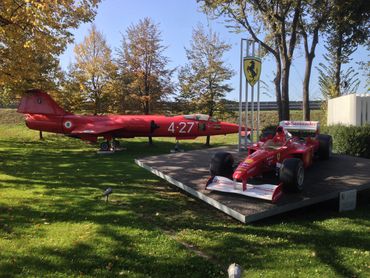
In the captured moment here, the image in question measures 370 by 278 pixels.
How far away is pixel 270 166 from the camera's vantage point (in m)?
8.97

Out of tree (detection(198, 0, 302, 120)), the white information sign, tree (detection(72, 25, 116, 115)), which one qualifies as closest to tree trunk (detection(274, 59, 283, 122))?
tree (detection(198, 0, 302, 120))

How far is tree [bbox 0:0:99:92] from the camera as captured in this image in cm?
1234

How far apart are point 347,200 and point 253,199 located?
2087 mm

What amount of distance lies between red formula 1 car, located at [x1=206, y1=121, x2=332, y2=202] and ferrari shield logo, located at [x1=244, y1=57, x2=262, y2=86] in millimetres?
2827

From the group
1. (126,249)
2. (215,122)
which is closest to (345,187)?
(126,249)

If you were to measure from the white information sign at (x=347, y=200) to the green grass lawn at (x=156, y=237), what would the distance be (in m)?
0.21

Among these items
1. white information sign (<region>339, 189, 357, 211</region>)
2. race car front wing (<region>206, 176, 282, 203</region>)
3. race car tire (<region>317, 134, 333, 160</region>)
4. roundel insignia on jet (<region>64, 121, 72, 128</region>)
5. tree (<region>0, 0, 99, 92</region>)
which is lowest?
white information sign (<region>339, 189, 357, 211</region>)

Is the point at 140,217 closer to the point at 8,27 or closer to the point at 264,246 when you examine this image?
the point at 264,246

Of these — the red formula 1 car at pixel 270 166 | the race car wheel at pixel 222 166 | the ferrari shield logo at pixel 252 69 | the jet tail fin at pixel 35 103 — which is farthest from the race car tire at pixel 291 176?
the jet tail fin at pixel 35 103

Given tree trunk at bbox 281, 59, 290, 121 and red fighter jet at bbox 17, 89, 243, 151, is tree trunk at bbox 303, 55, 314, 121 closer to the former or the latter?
tree trunk at bbox 281, 59, 290, 121

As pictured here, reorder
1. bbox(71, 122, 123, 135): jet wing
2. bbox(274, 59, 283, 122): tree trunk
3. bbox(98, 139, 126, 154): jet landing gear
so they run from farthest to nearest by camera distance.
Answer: bbox(274, 59, 283, 122): tree trunk → bbox(71, 122, 123, 135): jet wing → bbox(98, 139, 126, 154): jet landing gear

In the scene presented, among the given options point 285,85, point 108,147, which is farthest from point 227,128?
point 108,147

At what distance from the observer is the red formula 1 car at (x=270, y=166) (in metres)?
7.69

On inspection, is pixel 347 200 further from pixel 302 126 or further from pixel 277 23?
pixel 277 23
